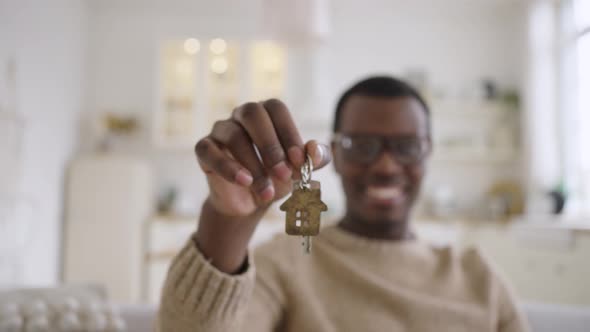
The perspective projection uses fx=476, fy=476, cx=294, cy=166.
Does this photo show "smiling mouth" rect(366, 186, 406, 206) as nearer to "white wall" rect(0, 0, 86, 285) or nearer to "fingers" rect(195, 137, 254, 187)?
"fingers" rect(195, 137, 254, 187)

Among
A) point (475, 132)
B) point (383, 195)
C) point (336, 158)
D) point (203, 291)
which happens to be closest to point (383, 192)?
point (383, 195)

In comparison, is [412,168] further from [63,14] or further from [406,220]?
[63,14]

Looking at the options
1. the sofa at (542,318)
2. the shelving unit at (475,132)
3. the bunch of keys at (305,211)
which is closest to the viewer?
the bunch of keys at (305,211)

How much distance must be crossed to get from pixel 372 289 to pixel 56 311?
584 mm

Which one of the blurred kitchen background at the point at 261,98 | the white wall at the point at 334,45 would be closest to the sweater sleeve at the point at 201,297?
the blurred kitchen background at the point at 261,98

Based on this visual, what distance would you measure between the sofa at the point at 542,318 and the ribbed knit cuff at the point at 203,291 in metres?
0.49

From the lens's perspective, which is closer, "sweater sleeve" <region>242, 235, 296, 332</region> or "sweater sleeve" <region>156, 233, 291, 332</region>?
"sweater sleeve" <region>156, 233, 291, 332</region>

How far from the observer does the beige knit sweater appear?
0.76 metres

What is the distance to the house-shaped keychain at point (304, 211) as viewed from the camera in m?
0.44

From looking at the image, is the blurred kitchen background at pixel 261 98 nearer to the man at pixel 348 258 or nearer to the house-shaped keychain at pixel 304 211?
the man at pixel 348 258

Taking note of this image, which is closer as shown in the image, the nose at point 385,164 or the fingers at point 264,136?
the fingers at point 264,136

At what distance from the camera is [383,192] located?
0.88 metres

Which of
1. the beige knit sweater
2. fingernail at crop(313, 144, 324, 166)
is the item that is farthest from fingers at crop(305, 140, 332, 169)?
the beige knit sweater

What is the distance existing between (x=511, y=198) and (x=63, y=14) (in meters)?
3.53
